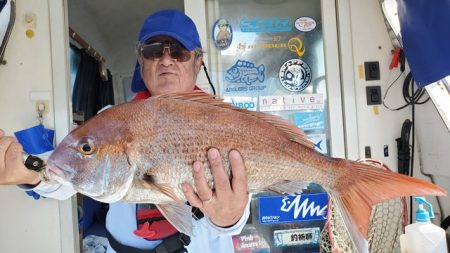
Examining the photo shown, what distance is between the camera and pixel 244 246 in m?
2.91

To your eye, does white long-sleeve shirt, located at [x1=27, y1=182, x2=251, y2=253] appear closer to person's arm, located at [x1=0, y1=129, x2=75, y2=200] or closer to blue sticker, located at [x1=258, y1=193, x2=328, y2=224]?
person's arm, located at [x1=0, y1=129, x2=75, y2=200]

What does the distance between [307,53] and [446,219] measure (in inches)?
62.7

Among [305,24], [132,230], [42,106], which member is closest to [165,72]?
[132,230]

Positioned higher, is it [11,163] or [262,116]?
[262,116]

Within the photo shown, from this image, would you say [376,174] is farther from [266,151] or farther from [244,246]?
[244,246]

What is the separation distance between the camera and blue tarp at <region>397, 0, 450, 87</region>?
1.96 metres

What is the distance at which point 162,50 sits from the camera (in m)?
1.74

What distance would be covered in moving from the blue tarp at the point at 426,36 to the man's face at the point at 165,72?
4.52 ft

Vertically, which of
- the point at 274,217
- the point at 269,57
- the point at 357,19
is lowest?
the point at 274,217

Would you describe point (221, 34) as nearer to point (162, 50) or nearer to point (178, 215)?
point (162, 50)

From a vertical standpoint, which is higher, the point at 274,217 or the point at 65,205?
the point at 65,205

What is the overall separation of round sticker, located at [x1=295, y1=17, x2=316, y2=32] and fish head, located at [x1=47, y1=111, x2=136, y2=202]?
87.9 inches

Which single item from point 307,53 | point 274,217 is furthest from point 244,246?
point 307,53

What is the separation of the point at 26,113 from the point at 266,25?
6.63ft
